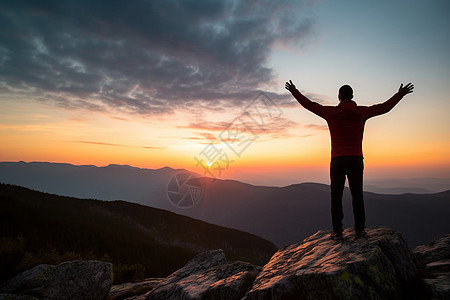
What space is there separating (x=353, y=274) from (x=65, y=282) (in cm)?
1193

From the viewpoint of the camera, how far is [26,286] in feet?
33.2

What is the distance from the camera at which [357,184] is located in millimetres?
5949

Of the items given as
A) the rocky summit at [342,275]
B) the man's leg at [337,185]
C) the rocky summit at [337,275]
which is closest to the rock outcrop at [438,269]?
the rocky summit at [342,275]

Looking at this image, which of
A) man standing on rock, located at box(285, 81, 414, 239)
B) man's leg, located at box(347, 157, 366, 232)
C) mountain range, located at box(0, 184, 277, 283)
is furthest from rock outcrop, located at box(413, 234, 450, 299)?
mountain range, located at box(0, 184, 277, 283)

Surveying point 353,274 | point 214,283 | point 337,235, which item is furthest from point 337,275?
point 214,283

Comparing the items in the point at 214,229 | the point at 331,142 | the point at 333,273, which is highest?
the point at 331,142

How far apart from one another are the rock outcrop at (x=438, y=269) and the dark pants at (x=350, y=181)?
1.63m

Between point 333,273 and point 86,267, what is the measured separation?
11.3 m

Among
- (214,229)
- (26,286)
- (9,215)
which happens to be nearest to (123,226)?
(9,215)

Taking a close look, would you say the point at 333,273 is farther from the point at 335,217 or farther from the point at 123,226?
the point at 123,226

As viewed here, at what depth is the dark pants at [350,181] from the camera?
19.4ft

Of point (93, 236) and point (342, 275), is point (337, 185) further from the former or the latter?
point (93, 236)

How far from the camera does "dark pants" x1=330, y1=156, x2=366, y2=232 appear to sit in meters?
5.90

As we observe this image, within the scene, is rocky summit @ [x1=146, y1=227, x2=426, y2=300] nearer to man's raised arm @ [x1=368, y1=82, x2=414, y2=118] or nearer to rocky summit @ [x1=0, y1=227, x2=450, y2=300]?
rocky summit @ [x1=0, y1=227, x2=450, y2=300]
